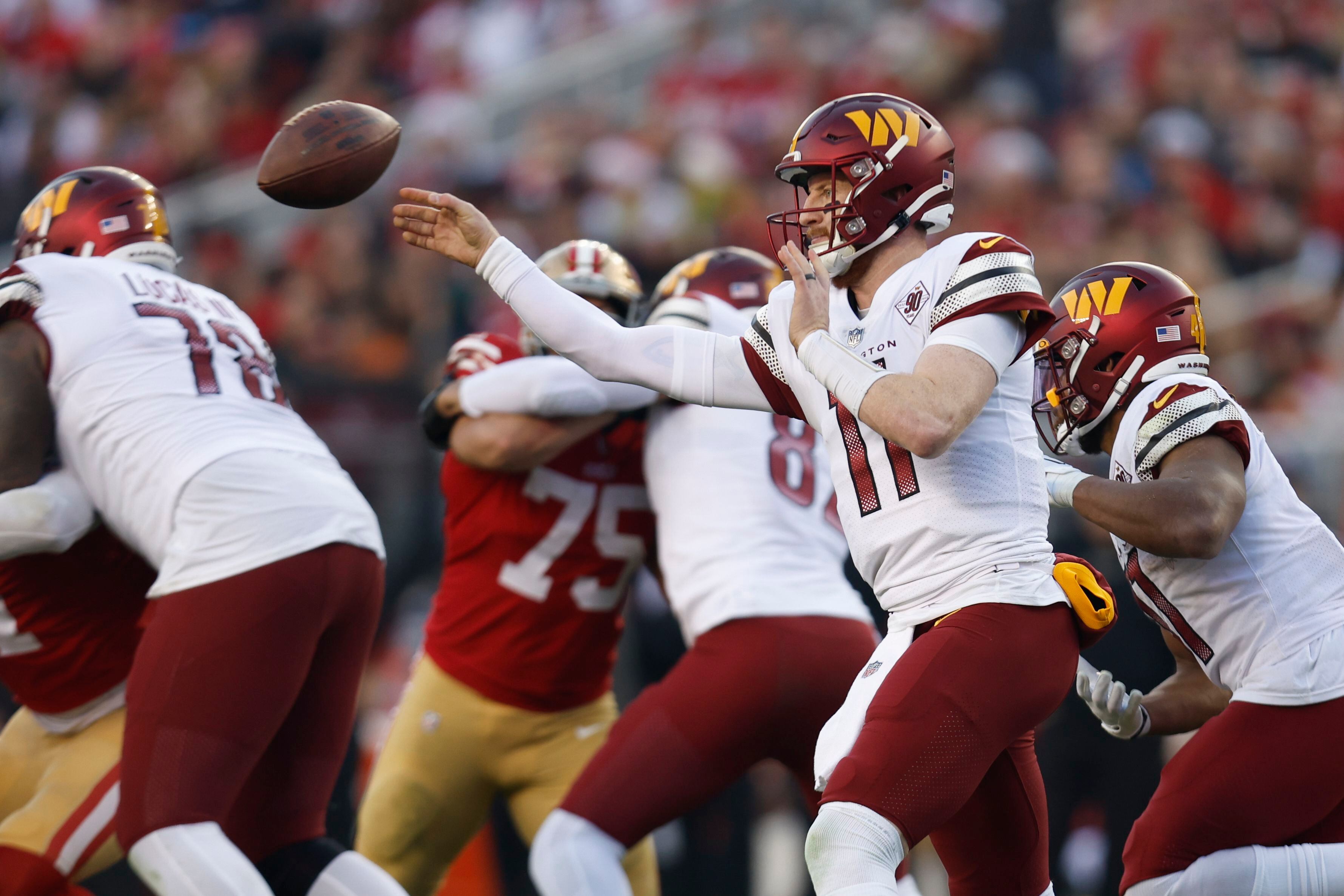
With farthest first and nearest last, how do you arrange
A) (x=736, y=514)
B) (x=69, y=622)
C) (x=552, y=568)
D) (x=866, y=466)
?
(x=552, y=568) → (x=736, y=514) → (x=69, y=622) → (x=866, y=466)

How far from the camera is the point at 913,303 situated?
3365mm

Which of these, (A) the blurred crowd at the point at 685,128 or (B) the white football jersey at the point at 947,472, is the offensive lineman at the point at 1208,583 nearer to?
(B) the white football jersey at the point at 947,472

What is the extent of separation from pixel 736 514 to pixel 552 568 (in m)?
0.67

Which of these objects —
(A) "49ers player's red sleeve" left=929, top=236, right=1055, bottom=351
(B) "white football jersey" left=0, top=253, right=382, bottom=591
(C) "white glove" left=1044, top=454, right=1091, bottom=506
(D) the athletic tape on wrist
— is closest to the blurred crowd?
(B) "white football jersey" left=0, top=253, right=382, bottom=591

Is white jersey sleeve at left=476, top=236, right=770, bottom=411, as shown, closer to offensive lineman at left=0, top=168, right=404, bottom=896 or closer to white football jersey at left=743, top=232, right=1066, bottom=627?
white football jersey at left=743, top=232, right=1066, bottom=627

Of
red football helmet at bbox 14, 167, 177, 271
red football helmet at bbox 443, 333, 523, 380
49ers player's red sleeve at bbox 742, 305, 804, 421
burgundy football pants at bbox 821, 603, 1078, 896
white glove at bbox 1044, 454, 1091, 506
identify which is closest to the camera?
burgundy football pants at bbox 821, 603, 1078, 896

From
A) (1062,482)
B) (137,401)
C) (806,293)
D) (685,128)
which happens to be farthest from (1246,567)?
(685,128)

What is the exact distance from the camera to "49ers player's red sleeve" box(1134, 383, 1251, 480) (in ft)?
12.0

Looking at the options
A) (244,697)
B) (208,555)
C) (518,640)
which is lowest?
(518,640)

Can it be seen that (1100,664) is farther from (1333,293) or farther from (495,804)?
(1333,293)

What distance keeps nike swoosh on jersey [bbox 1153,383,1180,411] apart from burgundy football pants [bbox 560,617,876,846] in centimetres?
103

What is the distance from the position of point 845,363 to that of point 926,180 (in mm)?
583

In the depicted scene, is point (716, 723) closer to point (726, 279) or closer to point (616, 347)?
point (616, 347)

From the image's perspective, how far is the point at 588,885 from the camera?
4.00 m
